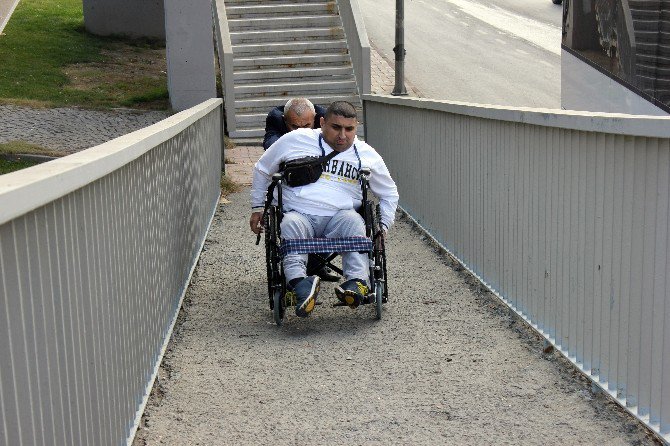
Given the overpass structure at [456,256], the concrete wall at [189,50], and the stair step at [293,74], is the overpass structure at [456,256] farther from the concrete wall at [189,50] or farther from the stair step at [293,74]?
the stair step at [293,74]

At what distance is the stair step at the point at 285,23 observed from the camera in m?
25.5

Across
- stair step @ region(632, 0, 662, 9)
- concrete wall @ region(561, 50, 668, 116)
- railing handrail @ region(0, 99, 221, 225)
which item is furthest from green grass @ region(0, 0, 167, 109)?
railing handrail @ region(0, 99, 221, 225)

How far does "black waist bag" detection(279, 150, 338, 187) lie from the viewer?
7.94 meters

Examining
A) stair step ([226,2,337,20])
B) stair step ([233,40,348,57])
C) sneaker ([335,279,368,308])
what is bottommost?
stair step ([233,40,348,57])

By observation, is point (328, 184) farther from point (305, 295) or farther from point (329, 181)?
point (305, 295)

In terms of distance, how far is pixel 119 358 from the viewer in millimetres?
4891

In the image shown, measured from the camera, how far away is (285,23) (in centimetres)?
2566

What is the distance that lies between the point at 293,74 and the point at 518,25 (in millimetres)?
17245

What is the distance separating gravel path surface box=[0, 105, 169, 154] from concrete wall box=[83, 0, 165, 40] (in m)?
9.37

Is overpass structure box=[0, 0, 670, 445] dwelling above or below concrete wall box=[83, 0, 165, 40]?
above

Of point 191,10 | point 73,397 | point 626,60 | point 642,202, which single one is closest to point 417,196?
point 626,60

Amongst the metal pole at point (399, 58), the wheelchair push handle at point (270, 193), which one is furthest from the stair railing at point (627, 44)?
the metal pole at point (399, 58)

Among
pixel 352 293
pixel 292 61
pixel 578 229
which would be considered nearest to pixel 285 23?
pixel 292 61

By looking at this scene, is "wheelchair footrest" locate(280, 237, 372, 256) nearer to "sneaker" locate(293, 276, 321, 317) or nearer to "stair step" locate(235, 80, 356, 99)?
"sneaker" locate(293, 276, 321, 317)
